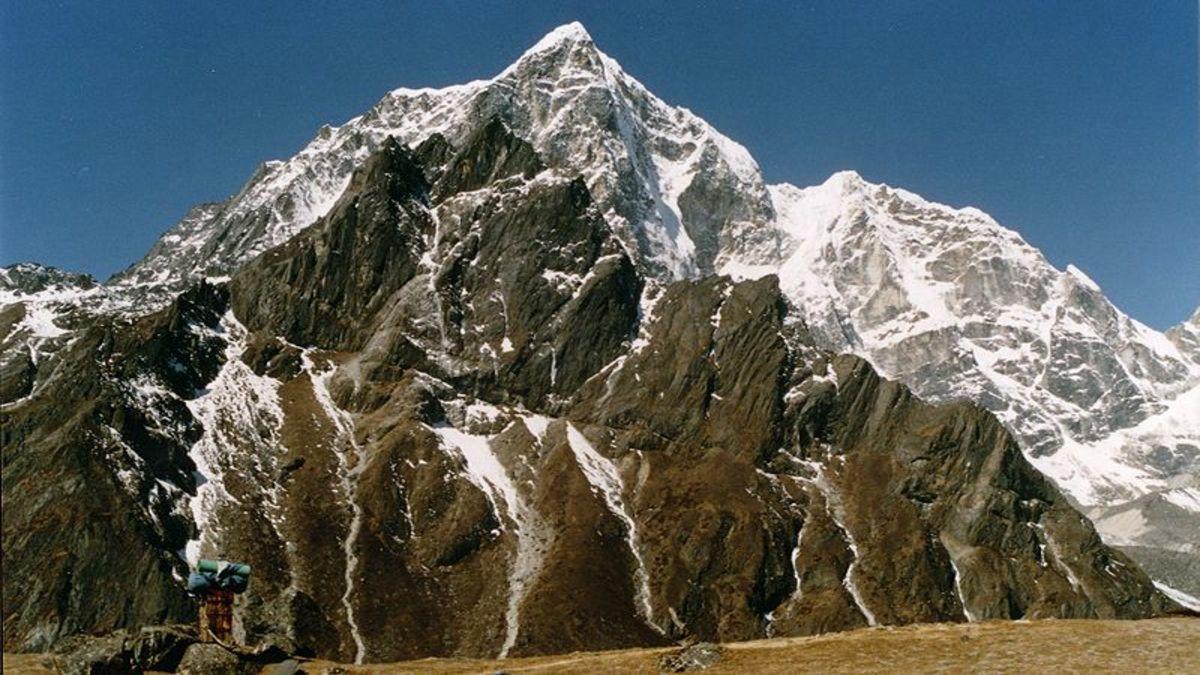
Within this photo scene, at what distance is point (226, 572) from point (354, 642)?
148209 millimetres

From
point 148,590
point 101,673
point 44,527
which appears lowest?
point 101,673

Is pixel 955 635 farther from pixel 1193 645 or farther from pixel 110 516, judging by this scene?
pixel 110 516

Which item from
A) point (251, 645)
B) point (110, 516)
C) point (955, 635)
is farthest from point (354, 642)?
point (955, 635)

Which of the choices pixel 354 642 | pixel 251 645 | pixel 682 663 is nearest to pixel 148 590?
pixel 354 642

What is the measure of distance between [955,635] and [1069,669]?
9.57 m

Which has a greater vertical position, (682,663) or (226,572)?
(226,572)

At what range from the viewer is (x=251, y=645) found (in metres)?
54.8

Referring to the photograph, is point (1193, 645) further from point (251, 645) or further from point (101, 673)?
point (101, 673)

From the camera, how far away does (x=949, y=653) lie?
48250 mm

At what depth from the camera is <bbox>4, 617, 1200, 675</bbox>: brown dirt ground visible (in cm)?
→ 4447

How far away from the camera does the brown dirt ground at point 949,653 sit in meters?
44.5

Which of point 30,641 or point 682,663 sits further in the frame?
point 30,641

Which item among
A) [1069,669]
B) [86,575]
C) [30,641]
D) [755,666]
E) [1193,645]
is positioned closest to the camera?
[1069,669]

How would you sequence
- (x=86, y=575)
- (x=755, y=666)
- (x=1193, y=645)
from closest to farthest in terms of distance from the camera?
(x=1193, y=645) < (x=755, y=666) < (x=86, y=575)
